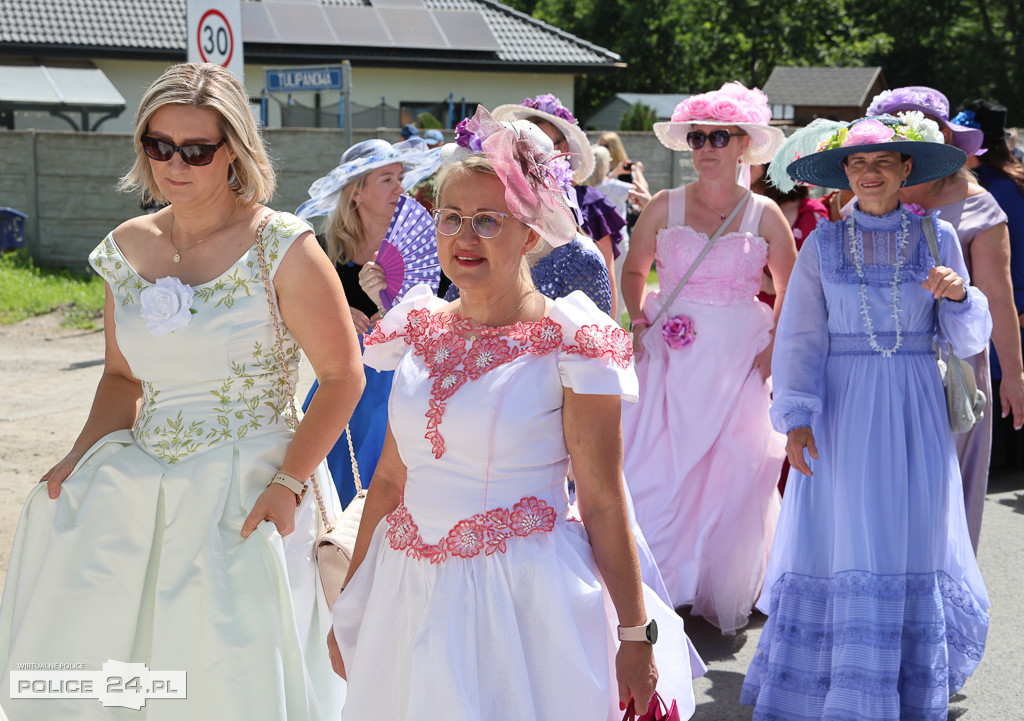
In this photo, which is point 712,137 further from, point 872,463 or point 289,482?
point 289,482

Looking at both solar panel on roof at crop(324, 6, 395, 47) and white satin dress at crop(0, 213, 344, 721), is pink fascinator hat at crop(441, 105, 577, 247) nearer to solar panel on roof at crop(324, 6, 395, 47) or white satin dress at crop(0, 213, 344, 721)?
white satin dress at crop(0, 213, 344, 721)

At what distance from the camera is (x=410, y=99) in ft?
86.7

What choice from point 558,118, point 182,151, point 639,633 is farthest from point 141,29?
point 639,633

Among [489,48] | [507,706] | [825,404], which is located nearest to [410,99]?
[489,48]

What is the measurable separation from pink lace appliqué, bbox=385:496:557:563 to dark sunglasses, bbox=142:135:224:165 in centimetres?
131

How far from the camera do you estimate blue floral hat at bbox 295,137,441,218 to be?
16.5 ft

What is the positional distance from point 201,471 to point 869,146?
8.63ft

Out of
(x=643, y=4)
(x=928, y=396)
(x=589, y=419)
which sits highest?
(x=643, y=4)

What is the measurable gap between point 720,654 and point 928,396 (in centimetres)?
159

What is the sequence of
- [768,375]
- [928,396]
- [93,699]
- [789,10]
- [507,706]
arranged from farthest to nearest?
[789,10], [768,375], [928,396], [93,699], [507,706]

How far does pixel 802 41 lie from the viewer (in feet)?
148

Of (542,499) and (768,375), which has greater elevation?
(542,499)

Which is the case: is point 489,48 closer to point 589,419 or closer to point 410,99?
point 410,99

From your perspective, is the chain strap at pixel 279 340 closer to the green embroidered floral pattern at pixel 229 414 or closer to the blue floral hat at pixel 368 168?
the green embroidered floral pattern at pixel 229 414
